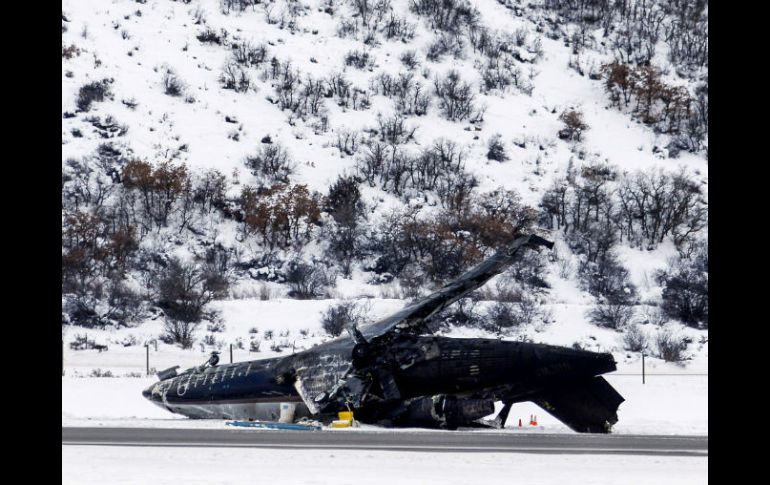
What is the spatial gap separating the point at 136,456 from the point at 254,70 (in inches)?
2086

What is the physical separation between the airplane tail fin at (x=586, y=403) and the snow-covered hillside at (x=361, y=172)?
1769 centimetres

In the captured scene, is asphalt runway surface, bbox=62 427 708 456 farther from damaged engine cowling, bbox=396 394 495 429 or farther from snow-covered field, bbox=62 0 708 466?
snow-covered field, bbox=62 0 708 466

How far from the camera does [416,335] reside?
2136cm

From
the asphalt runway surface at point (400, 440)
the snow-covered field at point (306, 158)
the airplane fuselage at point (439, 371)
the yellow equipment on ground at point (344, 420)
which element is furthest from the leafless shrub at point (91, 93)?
the yellow equipment on ground at point (344, 420)

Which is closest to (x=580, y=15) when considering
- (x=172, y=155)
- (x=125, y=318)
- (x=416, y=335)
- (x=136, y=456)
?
(x=172, y=155)

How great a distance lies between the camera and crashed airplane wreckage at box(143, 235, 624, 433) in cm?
2044

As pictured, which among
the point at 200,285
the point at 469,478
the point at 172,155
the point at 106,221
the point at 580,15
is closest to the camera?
the point at 469,478

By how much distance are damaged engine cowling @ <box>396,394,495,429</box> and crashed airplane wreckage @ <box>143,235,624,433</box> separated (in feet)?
0.06

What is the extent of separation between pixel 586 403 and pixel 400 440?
3966 millimetres

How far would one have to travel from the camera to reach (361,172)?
59.6 metres

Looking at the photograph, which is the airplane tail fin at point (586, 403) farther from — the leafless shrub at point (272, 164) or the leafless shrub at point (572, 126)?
the leafless shrub at point (572, 126)

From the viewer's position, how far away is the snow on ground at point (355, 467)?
14828 millimetres

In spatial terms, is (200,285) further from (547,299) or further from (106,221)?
(547,299)

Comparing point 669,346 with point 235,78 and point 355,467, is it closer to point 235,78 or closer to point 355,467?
point 355,467
